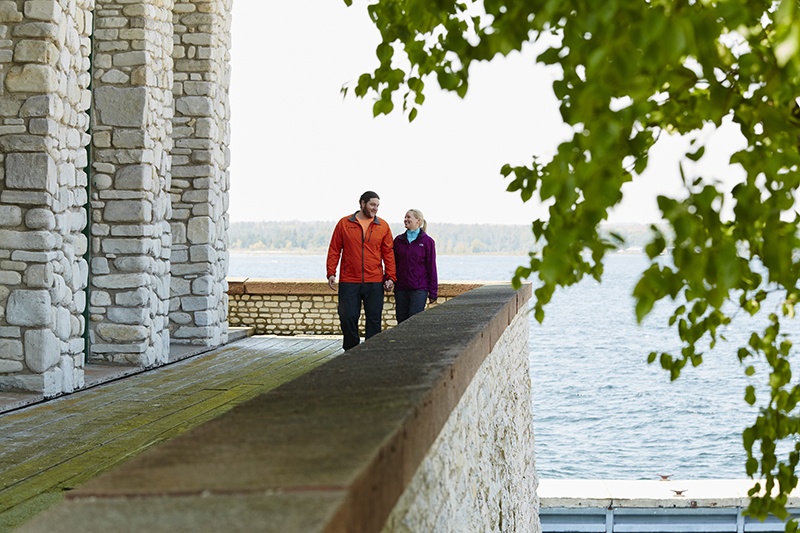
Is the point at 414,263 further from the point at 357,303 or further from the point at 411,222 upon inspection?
the point at 357,303

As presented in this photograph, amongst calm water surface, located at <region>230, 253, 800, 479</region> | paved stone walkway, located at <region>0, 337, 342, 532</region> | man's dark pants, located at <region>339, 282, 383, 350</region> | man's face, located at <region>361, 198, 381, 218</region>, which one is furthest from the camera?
calm water surface, located at <region>230, 253, 800, 479</region>

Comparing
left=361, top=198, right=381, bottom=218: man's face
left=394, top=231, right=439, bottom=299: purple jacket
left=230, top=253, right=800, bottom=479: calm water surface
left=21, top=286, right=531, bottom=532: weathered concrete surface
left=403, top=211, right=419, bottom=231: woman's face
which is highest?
left=361, top=198, right=381, bottom=218: man's face

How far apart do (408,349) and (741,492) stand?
42.5 feet

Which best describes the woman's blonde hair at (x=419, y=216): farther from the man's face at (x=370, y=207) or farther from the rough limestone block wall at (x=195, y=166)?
the rough limestone block wall at (x=195, y=166)

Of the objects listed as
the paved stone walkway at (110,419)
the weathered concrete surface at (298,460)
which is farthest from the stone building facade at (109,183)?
the weathered concrete surface at (298,460)

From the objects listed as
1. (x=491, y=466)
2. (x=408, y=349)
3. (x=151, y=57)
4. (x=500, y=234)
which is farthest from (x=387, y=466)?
(x=500, y=234)

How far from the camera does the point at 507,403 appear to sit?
6266 mm

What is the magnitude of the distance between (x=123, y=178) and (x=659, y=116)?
26.8ft

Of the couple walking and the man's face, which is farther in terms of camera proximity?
the couple walking

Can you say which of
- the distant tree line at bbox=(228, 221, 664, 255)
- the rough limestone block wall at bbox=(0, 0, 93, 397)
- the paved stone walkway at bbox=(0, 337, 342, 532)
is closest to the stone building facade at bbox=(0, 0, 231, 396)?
the rough limestone block wall at bbox=(0, 0, 93, 397)

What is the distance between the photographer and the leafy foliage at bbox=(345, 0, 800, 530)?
1490mm

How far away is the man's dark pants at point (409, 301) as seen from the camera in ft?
33.4

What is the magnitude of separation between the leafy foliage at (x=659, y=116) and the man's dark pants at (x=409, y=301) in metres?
7.20

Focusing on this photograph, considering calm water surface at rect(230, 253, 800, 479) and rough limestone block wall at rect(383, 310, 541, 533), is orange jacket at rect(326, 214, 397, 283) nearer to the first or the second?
rough limestone block wall at rect(383, 310, 541, 533)
